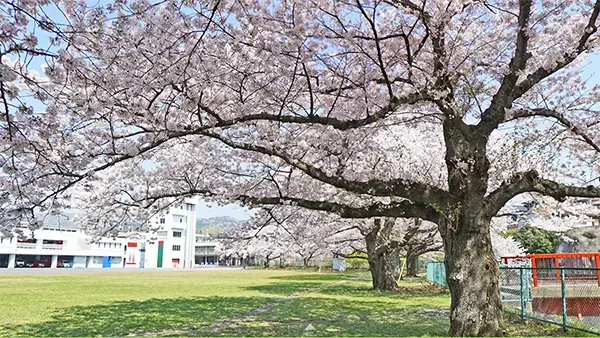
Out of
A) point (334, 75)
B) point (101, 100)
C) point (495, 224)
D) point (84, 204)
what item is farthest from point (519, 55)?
point (495, 224)

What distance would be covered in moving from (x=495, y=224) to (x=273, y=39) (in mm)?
17084

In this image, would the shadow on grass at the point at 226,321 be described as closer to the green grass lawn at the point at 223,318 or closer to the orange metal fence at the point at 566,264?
the green grass lawn at the point at 223,318

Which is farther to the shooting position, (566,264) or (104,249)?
(104,249)

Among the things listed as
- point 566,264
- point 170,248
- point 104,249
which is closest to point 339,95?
point 566,264

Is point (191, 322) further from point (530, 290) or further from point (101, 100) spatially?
point (530, 290)

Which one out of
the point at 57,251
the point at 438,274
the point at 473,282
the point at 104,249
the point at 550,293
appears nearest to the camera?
the point at 473,282

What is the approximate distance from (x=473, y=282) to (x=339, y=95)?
4015 mm

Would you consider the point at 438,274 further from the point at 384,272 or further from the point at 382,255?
the point at 382,255

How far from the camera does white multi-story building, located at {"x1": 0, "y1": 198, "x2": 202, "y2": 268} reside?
62.2 m

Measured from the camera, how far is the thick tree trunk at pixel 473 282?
7.08 metres

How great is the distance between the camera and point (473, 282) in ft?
23.6

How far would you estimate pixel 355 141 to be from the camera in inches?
421

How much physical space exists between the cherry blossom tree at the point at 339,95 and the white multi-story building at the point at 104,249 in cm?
4878

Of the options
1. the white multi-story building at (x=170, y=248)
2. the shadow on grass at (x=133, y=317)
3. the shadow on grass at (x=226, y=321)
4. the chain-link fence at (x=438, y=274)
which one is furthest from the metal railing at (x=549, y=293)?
the white multi-story building at (x=170, y=248)
